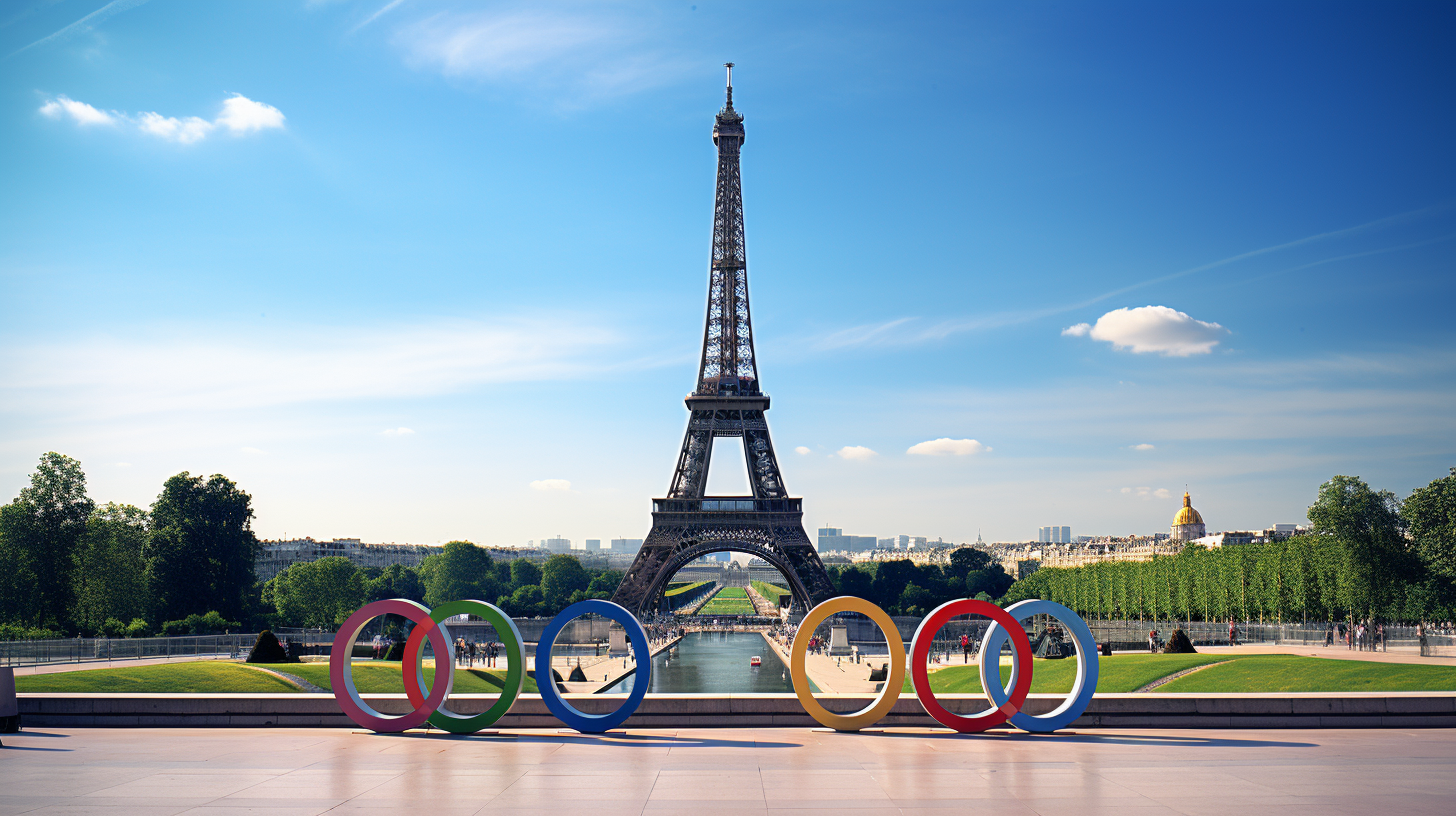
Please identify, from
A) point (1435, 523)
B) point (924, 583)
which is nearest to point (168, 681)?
point (1435, 523)

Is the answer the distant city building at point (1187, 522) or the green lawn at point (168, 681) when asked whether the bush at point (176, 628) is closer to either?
the green lawn at point (168, 681)

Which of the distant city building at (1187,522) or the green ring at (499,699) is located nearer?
the green ring at (499,699)

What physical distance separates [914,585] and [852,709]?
369ft

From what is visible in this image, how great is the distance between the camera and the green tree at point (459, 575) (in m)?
119

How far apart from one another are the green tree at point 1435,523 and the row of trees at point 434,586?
68876 millimetres

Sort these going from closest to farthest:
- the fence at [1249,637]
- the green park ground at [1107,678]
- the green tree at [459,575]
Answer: the green park ground at [1107,678], the fence at [1249,637], the green tree at [459,575]

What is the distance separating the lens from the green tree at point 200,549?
6512 cm

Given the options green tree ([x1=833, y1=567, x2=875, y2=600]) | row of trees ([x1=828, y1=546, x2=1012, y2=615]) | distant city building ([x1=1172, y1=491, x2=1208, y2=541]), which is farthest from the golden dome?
green tree ([x1=833, y1=567, x2=875, y2=600])

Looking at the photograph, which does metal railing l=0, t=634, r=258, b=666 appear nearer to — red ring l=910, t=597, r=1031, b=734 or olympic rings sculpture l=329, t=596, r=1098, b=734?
olympic rings sculpture l=329, t=596, r=1098, b=734

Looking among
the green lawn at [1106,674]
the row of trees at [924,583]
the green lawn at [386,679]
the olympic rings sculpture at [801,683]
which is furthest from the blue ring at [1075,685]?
the row of trees at [924,583]

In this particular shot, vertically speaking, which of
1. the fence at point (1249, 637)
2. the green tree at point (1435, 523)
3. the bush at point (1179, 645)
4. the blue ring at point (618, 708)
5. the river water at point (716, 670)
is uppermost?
the green tree at point (1435, 523)

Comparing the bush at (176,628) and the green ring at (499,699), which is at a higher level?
the green ring at (499,699)

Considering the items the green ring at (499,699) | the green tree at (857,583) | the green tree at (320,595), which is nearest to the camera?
the green ring at (499,699)

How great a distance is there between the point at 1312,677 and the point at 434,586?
104m
